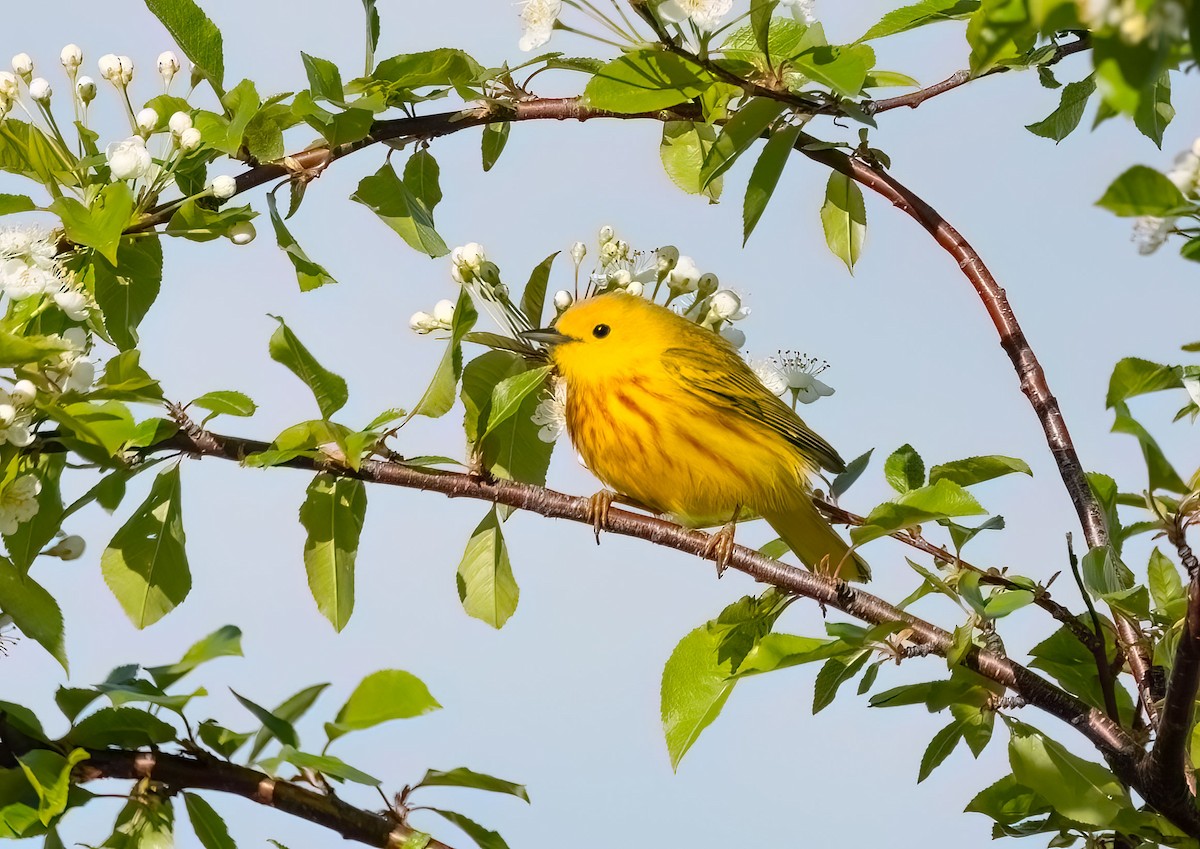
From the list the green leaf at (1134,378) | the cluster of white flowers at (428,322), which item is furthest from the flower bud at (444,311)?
the green leaf at (1134,378)

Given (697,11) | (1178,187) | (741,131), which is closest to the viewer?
(1178,187)

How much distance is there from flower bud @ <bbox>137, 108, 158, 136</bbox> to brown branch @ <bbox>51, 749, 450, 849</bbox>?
107 cm

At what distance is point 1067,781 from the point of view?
1.92 metres

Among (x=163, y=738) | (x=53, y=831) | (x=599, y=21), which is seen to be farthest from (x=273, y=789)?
(x=599, y=21)

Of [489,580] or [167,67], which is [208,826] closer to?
[489,580]

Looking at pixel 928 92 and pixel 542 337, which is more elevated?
pixel 928 92

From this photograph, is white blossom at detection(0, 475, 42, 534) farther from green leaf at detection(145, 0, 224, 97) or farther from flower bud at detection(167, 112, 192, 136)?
green leaf at detection(145, 0, 224, 97)

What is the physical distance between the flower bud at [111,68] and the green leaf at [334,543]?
872 mm

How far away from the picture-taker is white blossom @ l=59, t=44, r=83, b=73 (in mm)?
2369

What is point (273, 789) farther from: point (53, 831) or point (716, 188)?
point (716, 188)

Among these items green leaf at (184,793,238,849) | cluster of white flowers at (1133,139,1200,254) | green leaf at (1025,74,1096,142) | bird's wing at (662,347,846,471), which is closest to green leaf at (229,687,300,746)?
green leaf at (184,793,238,849)

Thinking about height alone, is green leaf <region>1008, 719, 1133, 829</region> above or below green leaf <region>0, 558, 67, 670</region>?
below

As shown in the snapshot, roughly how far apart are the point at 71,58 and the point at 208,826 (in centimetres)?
144

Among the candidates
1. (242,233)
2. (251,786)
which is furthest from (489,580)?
(242,233)
